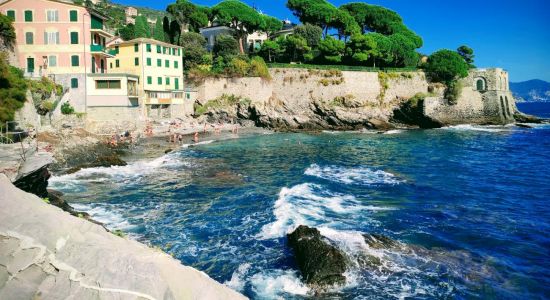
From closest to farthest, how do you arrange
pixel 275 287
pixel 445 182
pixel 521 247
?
pixel 275 287, pixel 521 247, pixel 445 182

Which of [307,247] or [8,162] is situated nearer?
[307,247]

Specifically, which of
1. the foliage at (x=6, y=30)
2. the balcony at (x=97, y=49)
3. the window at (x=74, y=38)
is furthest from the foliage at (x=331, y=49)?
the foliage at (x=6, y=30)

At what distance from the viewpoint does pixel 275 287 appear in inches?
457

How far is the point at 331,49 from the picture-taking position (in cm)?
6147

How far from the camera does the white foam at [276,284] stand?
11.2m

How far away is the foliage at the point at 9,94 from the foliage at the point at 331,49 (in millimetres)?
42968

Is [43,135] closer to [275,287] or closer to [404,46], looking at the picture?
[275,287]

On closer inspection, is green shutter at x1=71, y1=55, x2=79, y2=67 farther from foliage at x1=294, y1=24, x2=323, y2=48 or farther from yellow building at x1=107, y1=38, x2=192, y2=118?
foliage at x1=294, y1=24, x2=323, y2=48

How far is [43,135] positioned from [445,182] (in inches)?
1114

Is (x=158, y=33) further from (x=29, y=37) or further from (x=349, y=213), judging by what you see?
(x=349, y=213)

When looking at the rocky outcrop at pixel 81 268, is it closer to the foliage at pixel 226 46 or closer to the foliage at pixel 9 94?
the foliage at pixel 9 94

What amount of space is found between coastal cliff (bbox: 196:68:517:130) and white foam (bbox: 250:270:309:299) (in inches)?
1569

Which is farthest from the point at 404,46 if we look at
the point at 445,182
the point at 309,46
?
the point at 445,182

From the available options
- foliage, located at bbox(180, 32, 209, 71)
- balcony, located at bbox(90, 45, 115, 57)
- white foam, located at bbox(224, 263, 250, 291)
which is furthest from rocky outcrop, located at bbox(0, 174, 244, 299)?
foliage, located at bbox(180, 32, 209, 71)
